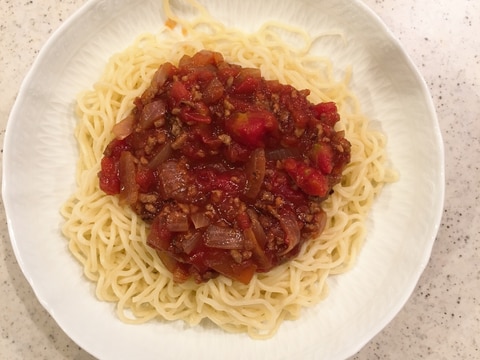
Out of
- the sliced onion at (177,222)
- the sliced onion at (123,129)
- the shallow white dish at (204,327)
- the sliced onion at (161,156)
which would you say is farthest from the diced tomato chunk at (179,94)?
the shallow white dish at (204,327)

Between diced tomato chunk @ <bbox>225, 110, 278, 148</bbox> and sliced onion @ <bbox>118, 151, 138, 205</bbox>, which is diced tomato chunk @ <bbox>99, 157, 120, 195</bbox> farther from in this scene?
diced tomato chunk @ <bbox>225, 110, 278, 148</bbox>

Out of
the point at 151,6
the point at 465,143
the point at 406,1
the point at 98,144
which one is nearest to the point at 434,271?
the point at 465,143

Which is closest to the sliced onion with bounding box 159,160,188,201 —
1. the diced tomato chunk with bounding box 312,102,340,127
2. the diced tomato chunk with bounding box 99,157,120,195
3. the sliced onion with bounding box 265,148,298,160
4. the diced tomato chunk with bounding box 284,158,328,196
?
the diced tomato chunk with bounding box 99,157,120,195

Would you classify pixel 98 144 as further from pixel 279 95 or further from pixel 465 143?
pixel 465 143

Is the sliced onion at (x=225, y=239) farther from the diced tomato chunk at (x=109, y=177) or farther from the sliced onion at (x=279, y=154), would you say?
the diced tomato chunk at (x=109, y=177)

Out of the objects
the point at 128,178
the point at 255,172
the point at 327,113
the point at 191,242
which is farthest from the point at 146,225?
the point at 327,113

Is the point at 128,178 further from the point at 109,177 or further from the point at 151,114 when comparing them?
the point at 151,114
